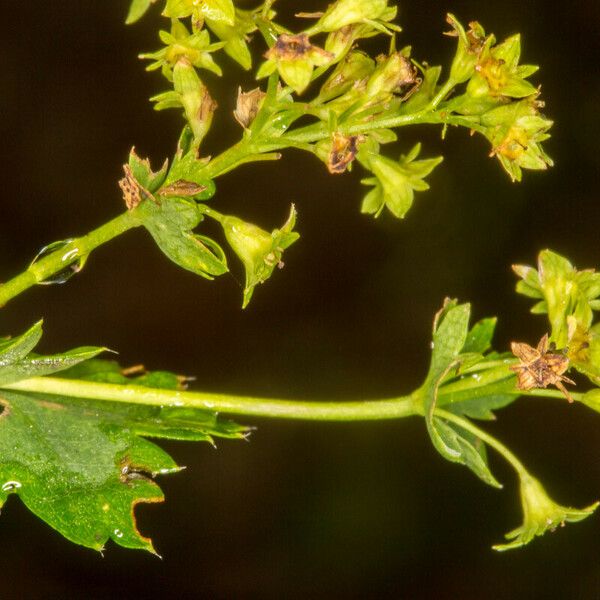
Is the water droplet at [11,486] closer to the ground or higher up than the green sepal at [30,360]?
closer to the ground

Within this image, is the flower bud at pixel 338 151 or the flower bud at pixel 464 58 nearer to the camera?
the flower bud at pixel 338 151

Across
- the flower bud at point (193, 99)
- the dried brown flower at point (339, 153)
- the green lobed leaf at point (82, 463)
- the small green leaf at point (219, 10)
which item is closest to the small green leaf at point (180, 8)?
the small green leaf at point (219, 10)

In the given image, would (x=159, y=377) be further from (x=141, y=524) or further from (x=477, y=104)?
(x=141, y=524)

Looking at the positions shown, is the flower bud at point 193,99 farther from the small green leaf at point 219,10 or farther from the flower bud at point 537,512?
the flower bud at point 537,512

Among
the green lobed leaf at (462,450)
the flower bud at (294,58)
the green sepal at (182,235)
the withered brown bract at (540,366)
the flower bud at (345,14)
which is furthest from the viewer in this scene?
the green lobed leaf at (462,450)

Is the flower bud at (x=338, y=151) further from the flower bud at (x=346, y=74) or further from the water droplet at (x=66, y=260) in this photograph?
the water droplet at (x=66, y=260)

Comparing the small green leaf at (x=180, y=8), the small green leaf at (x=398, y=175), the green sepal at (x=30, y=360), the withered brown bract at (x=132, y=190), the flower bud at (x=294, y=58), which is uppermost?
the small green leaf at (x=180, y=8)

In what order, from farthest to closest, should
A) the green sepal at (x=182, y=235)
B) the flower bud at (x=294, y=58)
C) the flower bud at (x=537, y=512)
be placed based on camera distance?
the flower bud at (x=537, y=512) < the green sepal at (x=182, y=235) < the flower bud at (x=294, y=58)
